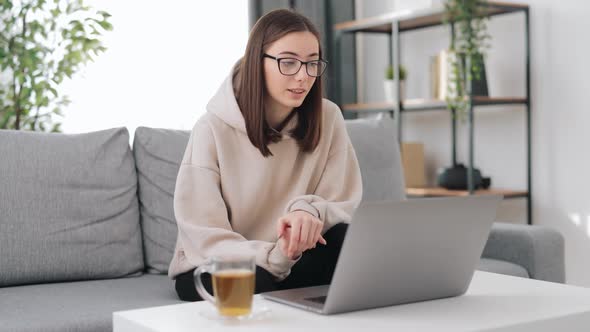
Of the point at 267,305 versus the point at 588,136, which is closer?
the point at 267,305

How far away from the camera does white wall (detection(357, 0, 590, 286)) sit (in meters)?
3.31

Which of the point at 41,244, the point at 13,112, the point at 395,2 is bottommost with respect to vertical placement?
the point at 41,244

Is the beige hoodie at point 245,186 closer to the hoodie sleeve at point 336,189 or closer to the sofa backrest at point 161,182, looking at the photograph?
the hoodie sleeve at point 336,189

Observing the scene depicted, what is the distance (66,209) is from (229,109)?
558mm

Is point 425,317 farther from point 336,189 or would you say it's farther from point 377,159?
point 377,159

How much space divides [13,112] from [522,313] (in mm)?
2120

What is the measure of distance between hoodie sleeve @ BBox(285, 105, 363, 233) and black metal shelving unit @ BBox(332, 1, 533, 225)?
154 centimetres

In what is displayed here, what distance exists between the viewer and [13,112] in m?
2.79

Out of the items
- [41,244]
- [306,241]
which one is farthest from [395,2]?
[306,241]

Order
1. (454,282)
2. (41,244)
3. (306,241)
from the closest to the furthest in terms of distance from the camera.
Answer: (454,282)
(306,241)
(41,244)

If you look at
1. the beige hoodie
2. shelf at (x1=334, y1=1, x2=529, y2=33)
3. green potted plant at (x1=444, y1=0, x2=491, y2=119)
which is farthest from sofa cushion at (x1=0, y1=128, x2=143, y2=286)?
shelf at (x1=334, y1=1, x2=529, y2=33)

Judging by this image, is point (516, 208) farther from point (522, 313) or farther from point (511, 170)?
point (522, 313)

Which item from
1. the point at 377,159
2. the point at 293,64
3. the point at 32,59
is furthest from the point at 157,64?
the point at 293,64

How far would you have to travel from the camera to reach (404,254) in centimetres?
118
